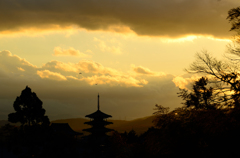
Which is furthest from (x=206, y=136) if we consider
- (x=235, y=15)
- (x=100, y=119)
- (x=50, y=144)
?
(x=100, y=119)

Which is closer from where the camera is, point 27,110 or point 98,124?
point 27,110

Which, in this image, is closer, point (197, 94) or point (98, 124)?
point (197, 94)

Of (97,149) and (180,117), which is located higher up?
(180,117)

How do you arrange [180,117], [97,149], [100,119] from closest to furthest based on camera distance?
[180,117]
[97,149]
[100,119]

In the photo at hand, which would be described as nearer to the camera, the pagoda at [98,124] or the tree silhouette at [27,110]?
the tree silhouette at [27,110]

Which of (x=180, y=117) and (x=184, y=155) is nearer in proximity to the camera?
(x=184, y=155)

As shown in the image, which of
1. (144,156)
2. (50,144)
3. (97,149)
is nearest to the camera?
(144,156)

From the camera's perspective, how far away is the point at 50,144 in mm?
37156

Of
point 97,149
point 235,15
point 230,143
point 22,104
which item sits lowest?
point 97,149

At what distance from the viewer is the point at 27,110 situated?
4353cm

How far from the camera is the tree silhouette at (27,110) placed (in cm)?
4322

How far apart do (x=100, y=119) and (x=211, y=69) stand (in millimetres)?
40442

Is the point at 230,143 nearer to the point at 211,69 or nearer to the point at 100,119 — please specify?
the point at 211,69

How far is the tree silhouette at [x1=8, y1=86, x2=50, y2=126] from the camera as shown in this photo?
43.2 metres
